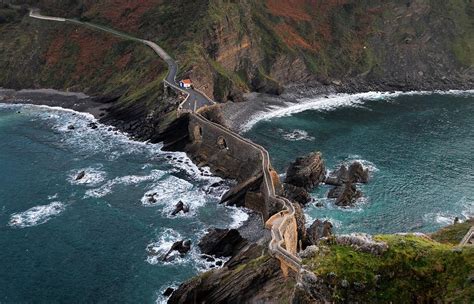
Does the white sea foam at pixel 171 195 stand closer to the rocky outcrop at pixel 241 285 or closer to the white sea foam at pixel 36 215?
the white sea foam at pixel 36 215

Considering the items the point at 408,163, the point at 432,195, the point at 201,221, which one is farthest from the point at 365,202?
the point at 201,221

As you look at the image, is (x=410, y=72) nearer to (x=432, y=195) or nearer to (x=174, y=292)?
(x=432, y=195)

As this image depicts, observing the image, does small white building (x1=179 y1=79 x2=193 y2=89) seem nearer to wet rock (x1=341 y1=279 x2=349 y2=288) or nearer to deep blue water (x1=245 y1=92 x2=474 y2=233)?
deep blue water (x1=245 y1=92 x2=474 y2=233)

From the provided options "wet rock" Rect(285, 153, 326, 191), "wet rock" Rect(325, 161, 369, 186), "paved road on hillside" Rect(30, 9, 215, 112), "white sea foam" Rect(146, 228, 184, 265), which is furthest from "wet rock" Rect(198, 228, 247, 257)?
"paved road on hillside" Rect(30, 9, 215, 112)

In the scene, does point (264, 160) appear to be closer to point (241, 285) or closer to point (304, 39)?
point (241, 285)

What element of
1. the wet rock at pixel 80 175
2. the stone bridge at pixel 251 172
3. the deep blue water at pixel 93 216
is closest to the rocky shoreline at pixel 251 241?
the stone bridge at pixel 251 172

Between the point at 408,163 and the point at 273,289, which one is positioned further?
the point at 408,163
